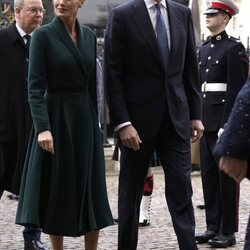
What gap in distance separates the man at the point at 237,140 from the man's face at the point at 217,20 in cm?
320

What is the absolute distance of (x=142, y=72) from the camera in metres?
4.81

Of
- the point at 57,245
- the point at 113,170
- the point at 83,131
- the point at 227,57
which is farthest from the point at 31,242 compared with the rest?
the point at 113,170

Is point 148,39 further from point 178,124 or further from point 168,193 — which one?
point 168,193

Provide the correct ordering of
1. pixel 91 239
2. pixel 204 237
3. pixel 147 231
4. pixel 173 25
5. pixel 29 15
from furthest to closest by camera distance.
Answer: pixel 147 231
pixel 204 237
pixel 29 15
pixel 91 239
pixel 173 25

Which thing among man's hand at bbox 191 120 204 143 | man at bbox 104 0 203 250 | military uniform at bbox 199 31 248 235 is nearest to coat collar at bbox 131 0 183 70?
man at bbox 104 0 203 250

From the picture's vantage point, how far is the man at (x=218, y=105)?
Result: 583 cm

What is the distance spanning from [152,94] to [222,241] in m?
1.61

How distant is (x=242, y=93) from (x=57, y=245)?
2.33 metres

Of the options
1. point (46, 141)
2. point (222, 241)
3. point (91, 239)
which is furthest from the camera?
point (222, 241)

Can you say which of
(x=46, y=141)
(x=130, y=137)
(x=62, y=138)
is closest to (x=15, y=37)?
(x=62, y=138)

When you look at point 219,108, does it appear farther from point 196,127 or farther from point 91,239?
point 91,239

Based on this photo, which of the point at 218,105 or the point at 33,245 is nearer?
the point at 33,245

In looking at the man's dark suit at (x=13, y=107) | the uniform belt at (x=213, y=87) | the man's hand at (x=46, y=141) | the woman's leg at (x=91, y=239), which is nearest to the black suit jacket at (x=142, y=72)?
the man's hand at (x=46, y=141)

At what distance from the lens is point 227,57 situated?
5.88 m
